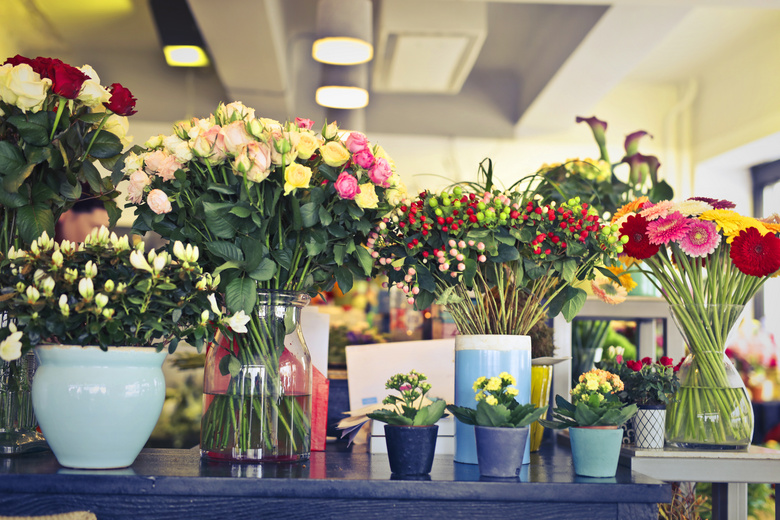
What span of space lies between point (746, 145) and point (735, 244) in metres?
3.15

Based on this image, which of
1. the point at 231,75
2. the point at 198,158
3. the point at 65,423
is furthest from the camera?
the point at 231,75

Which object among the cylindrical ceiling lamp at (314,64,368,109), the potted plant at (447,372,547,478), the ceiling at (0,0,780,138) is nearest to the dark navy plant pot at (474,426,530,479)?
the potted plant at (447,372,547,478)

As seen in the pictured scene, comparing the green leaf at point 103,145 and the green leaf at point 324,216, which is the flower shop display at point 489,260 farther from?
the green leaf at point 103,145

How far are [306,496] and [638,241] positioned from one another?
2.06 ft

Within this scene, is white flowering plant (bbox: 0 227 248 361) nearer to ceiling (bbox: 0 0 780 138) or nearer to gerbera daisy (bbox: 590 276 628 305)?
gerbera daisy (bbox: 590 276 628 305)

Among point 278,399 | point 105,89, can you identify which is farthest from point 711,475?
point 105,89

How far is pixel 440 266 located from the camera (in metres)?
1.01

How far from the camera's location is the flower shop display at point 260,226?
37.9 inches

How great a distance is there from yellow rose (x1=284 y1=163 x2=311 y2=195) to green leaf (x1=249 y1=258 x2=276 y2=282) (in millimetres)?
103

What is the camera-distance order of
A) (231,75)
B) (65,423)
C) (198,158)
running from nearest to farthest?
(65,423)
(198,158)
(231,75)

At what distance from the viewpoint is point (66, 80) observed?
100cm

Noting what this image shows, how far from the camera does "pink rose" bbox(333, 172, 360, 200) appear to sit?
95 centimetres

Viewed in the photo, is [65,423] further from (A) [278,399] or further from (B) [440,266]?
(B) [440,266]

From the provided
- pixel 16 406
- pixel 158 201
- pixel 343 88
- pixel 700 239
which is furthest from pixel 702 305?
pixel 343 88
